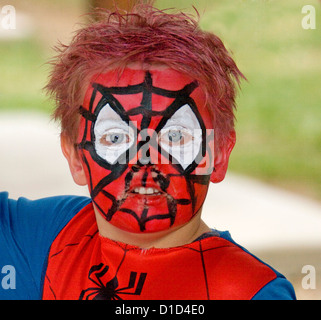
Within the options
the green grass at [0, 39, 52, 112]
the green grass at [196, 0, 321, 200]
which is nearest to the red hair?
the green grass at [196, 0, 321, 200]

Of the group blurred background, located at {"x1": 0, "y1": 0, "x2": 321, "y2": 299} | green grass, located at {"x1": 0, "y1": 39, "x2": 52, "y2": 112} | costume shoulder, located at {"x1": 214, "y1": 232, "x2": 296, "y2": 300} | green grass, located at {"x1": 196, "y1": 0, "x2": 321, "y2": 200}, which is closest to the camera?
costume shoulder, located at {"x1": 214, "y1": 232, "x2": 296, "y2": 300}

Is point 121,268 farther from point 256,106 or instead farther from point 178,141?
point 256,106

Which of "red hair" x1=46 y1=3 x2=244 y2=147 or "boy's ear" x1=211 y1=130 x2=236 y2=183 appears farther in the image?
"boy's ear" x1=211 y1=130 x2=236 y2=183

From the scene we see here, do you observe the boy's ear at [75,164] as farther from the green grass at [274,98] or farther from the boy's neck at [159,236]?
the green grass at [274,98]

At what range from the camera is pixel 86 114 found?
4.20ft

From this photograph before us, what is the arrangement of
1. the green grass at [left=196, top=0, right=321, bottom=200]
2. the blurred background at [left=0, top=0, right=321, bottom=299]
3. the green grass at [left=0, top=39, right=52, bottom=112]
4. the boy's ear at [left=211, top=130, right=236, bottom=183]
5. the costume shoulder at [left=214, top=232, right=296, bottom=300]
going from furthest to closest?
the green grass at [left=0, top=39, right=52, bottom=112] → the green grass at [left=196, top=0, right=321, bottom=200] → the blurred background at [left=0, top=0, right=321, bottom=299] → the boy's ear at [left=211, top=130, right=236, bottom=183] → the costume shoulder at [left=214, top=232, right=296, bottom=300]

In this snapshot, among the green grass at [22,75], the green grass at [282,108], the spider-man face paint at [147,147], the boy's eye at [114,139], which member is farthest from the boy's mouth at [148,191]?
the green grass at [22,75]

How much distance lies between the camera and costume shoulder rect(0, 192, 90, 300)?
1.37 m

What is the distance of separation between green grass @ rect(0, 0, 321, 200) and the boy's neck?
2230mm

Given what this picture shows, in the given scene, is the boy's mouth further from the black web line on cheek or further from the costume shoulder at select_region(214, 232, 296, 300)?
the costume shoulder at select_region(214, 232, 296, 300)

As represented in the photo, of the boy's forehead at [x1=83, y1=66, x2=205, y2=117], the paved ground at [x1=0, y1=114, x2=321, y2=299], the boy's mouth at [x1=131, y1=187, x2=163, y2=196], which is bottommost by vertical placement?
the paved ground at [x1=0, y1=114, x2=321, y2=299]

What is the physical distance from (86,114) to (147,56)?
0.18 m

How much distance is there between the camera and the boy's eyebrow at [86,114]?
127 cm
